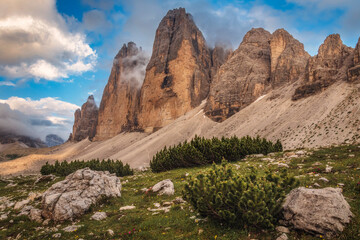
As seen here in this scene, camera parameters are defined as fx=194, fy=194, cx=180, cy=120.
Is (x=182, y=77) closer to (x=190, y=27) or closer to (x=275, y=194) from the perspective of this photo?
(x=190, y=27)

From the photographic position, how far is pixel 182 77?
104188 millimetres

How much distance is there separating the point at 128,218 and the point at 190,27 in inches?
4907

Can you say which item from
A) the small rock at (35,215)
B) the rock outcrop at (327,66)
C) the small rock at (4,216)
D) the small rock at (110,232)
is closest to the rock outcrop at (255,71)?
the rock outcrop at (327,66)


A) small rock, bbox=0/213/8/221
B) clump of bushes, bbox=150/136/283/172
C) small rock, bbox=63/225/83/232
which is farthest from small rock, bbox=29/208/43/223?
clump of bushes, bbox=150/136/283/172

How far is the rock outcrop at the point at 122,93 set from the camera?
138000mm

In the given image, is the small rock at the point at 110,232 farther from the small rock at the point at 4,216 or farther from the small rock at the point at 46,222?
the small rock at the point at 4,216

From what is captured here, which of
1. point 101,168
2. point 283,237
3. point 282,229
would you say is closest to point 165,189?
point 282,229

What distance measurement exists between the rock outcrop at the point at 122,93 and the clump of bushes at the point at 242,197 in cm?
12278

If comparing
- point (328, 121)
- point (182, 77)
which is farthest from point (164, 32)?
point (328, 121)

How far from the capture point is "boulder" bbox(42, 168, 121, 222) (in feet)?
33.6

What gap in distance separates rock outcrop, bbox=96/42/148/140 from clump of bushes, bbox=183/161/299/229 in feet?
403

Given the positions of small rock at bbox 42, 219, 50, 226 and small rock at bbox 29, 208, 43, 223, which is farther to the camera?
small rock at bbox 29, 208, 43, 223

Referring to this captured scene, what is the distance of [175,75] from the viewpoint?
106 meters

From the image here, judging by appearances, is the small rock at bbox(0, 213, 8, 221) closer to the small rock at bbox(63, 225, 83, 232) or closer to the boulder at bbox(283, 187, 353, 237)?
the small rock at bbox(63, 225, 83, 232)
